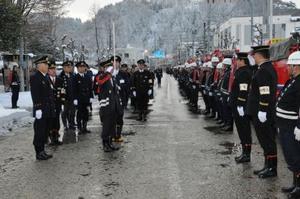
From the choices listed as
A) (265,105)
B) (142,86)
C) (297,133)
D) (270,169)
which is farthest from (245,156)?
(142,86)

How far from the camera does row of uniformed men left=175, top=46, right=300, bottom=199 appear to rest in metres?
6.23

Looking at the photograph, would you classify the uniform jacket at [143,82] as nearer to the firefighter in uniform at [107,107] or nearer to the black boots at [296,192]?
the firefighter in uniform at [107,107]

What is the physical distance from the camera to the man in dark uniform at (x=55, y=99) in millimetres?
11094

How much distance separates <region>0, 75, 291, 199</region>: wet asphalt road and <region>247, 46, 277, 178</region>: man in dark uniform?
0.30 metres

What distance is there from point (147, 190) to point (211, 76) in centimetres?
935

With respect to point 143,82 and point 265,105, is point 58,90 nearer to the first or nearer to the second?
point 143,82

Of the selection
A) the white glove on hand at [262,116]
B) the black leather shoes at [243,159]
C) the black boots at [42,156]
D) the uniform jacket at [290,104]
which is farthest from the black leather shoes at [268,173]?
the black boots at [42,156]

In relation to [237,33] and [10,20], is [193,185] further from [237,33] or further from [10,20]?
[237,33]

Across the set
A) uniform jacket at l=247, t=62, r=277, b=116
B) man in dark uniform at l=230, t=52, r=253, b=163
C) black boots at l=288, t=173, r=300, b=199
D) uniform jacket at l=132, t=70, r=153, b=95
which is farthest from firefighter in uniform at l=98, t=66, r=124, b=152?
uniform jacket at l=132, t=70, r=153, b=95

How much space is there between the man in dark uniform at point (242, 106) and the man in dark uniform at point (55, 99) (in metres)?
4.03

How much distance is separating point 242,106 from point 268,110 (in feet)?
4.75

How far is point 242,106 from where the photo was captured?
8664mm

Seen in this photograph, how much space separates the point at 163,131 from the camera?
1283 centimetres

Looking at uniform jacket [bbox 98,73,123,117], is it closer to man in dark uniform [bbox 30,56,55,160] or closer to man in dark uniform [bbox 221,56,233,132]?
man in dark uniform [bbox 30,56,55,160]
